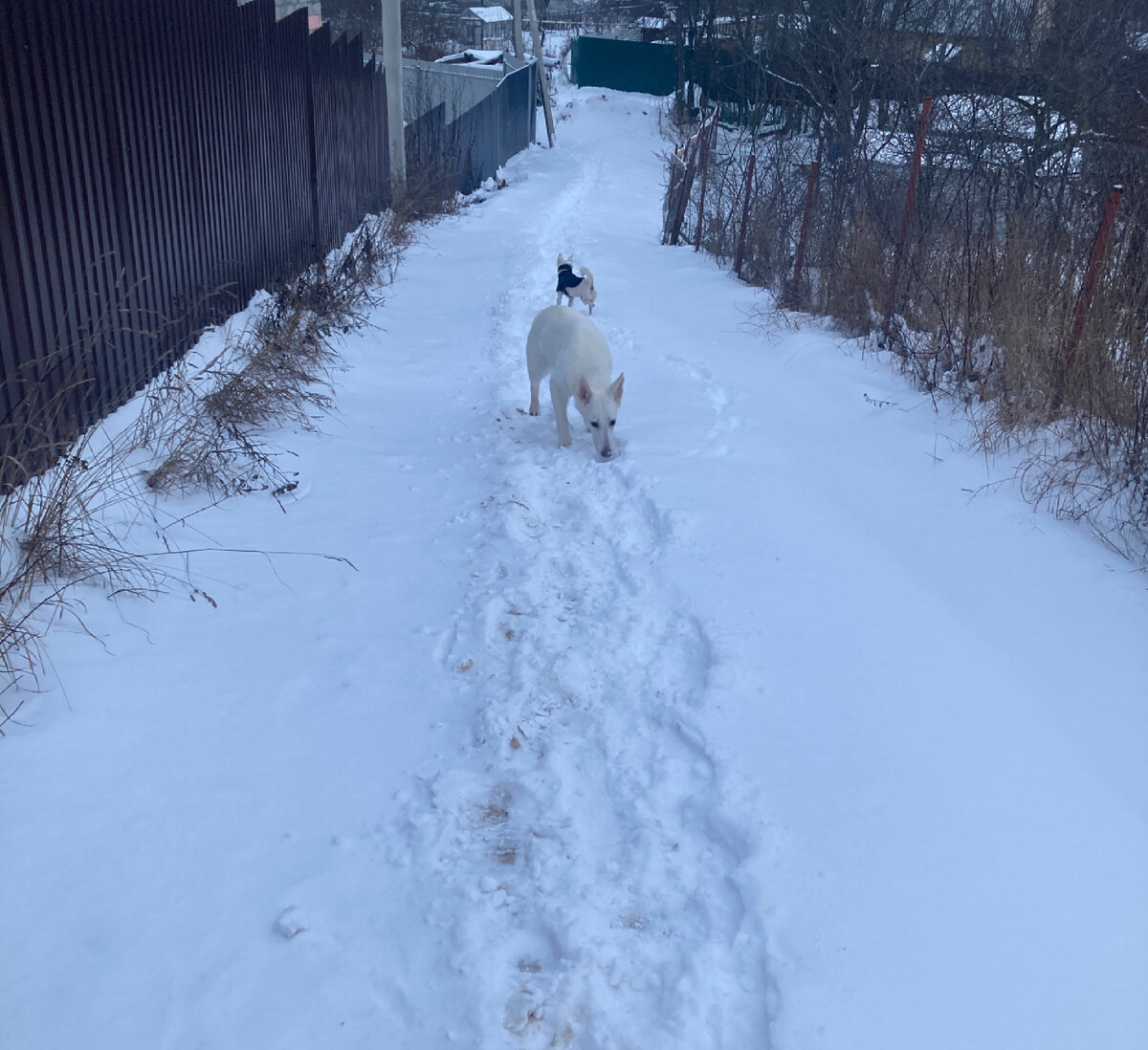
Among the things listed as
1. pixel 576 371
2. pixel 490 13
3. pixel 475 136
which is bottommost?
pixel 576 371

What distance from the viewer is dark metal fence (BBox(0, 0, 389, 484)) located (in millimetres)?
4125

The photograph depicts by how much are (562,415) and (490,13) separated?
58296mm

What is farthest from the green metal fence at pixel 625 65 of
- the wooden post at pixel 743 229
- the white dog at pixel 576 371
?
the white dog at pixel 576 371

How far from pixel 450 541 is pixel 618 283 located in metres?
7.23

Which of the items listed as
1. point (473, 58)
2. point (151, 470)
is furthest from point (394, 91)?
point (473, 58)

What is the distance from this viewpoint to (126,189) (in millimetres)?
5250

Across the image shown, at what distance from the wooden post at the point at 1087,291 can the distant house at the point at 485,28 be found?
152ft

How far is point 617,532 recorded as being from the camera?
4449 millimetres

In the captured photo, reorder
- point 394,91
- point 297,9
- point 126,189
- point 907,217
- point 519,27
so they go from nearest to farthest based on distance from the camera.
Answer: point 126,189 → point 907,217 → point 297,9 → point 394,91 → point 519,27

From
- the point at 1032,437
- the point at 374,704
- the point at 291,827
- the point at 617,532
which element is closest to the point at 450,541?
the point at 617,532

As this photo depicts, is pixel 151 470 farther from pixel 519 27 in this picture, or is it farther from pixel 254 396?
pixel 519 27

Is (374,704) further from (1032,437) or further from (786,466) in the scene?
(1032,437)

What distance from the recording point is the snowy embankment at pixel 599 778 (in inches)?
82.7

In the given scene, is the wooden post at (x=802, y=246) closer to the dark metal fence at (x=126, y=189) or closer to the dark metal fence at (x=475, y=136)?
the dark metal fence at (x=126, y=189)
